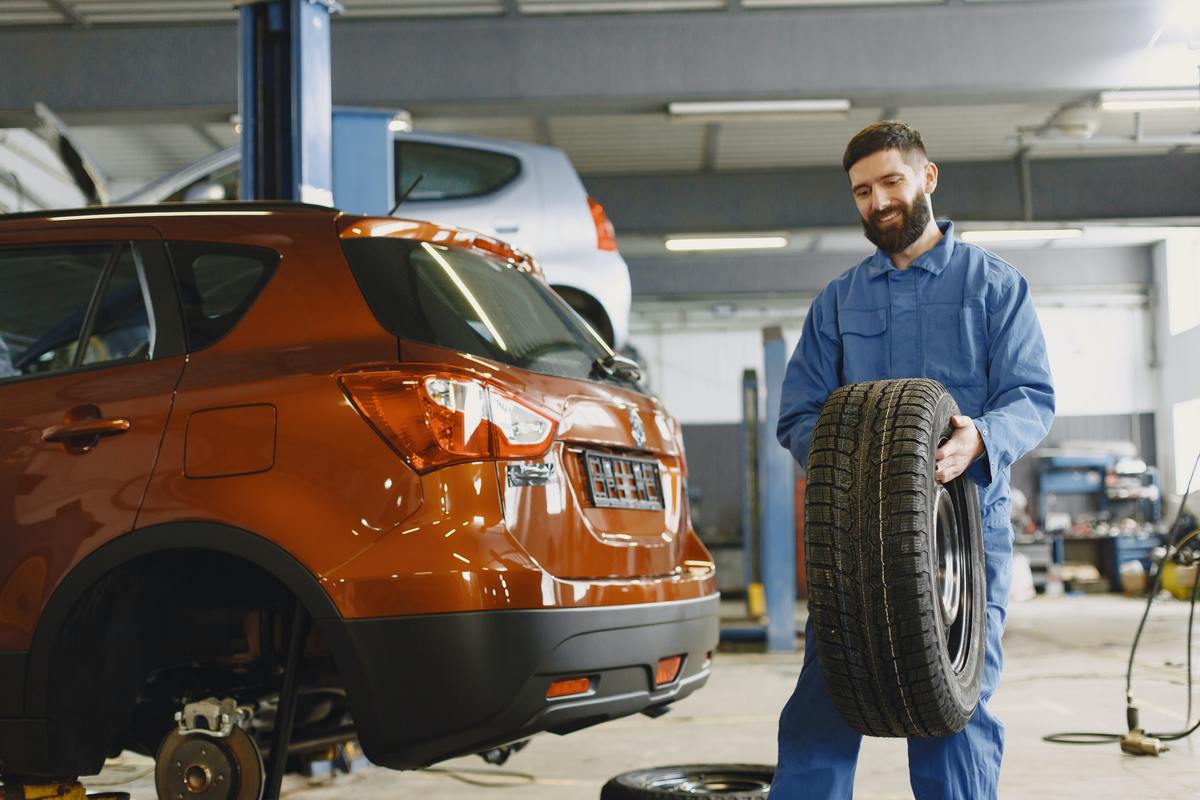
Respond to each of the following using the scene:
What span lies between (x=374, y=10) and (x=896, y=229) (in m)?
6.57

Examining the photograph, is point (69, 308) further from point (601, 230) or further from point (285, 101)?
point (601, 230)

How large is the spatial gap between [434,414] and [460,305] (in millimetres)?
343

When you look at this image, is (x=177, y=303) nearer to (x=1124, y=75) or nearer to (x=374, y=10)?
(x=374, y=10)

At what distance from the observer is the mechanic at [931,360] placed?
2207 millimetres

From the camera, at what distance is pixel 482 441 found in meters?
2.25

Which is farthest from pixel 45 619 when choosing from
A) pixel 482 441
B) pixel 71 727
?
pixel 482 441

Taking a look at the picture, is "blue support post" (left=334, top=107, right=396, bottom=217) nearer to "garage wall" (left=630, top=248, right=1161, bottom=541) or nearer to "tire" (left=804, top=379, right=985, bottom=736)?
"tire" (left=804, top=379, right=985, bottom=736)

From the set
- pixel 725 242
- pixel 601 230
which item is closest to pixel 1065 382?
pixel 725 242

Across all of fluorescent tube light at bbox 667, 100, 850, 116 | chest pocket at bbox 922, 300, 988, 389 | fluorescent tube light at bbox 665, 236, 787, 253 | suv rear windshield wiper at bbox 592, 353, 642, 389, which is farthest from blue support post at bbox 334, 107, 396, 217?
fluorescent tube light at bbox 665, 236, 787, 253

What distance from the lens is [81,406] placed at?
2.49 m

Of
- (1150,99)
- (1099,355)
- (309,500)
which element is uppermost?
(1150,99)

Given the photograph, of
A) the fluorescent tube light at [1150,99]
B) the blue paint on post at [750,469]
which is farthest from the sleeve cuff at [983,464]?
the fluorescent tube light at [1150,99]

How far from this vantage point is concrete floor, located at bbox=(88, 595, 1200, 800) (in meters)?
3.79

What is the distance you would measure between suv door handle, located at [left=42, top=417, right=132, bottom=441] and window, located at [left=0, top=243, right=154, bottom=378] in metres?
0.15
